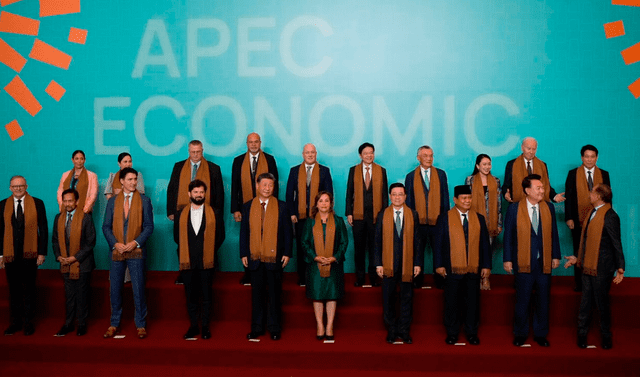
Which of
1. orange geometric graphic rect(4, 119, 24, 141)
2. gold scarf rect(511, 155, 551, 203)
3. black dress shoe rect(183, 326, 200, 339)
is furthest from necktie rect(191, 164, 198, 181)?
gold scarf rect(511, 155, 551, 203)

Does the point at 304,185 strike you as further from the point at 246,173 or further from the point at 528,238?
the point at 528,238

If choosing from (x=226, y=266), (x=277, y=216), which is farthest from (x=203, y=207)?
(x=226, y=266)

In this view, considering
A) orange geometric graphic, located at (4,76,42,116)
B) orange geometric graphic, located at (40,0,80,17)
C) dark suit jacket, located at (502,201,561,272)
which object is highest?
orange geometric graphic, located at (40,0,80,17)

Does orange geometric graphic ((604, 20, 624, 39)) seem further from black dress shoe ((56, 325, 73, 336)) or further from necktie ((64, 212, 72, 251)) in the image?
black dress shoe ((56, 325, 73, 336))

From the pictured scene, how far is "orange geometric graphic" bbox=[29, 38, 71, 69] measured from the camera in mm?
6371

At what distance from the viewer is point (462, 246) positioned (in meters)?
4.27

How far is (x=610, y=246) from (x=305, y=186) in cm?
284

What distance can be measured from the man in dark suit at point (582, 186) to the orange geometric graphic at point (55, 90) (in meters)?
6.21

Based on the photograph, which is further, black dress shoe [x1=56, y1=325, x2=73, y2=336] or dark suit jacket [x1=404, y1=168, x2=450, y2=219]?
dark suit jacket [x1=404, y1=168, x2=450, y2=219]

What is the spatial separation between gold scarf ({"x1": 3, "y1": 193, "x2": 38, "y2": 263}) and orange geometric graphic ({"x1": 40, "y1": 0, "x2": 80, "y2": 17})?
9.68 feet

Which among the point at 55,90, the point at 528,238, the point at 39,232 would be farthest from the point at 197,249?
the point at 55,90

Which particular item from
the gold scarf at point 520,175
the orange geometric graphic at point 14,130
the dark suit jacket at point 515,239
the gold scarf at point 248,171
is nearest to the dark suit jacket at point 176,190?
the gold scarf at point 248,171

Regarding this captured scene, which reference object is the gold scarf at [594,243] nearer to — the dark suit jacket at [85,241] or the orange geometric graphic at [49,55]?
the dark suit jacket at [85,241]

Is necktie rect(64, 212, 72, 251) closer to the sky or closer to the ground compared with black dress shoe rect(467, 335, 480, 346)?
closer to the sky
